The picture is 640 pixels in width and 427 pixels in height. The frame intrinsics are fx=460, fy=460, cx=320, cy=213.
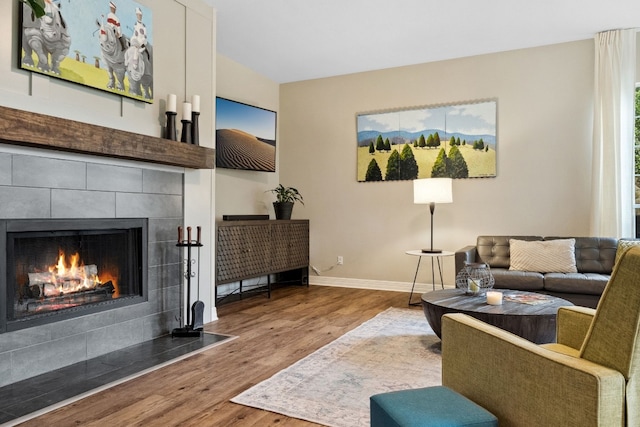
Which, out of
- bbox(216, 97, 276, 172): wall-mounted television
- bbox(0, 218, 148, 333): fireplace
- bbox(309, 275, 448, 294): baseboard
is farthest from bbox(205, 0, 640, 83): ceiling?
bbox(309, 275, 448, 294): baseboard

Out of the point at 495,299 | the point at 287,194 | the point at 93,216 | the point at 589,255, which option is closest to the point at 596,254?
the point at 589,255

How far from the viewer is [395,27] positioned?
4512mm

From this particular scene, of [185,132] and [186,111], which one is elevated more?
[186,111]

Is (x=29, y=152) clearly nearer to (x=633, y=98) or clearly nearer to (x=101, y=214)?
(x=101, y=214)

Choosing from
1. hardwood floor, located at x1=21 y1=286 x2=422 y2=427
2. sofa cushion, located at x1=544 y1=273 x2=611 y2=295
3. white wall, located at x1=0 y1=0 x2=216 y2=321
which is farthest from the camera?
sofa cushion, located at x1=544 y1=273 x2=611 y2=295

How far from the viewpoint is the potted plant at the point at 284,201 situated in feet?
18.9

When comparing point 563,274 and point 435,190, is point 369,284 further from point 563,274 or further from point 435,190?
point 563,274

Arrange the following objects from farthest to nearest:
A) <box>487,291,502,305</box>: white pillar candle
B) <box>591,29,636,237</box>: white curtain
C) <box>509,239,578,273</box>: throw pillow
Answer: <box>591,29,636,237</box>: white curtain → <box>509,239,578,273</box>: throw pillow → <box>487,291,502,305</box>: white pillar candle

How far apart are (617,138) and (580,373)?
408cm

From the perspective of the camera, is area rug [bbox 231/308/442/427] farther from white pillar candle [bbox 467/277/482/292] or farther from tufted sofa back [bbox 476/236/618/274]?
tufted sofa back [bbox 476/236/618/274]

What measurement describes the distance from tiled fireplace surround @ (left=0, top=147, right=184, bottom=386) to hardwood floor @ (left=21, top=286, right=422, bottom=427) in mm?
507

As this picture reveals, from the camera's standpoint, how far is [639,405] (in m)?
1.27

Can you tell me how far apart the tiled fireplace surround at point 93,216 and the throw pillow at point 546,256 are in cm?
312

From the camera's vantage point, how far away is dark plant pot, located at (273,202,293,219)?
5754 mm
